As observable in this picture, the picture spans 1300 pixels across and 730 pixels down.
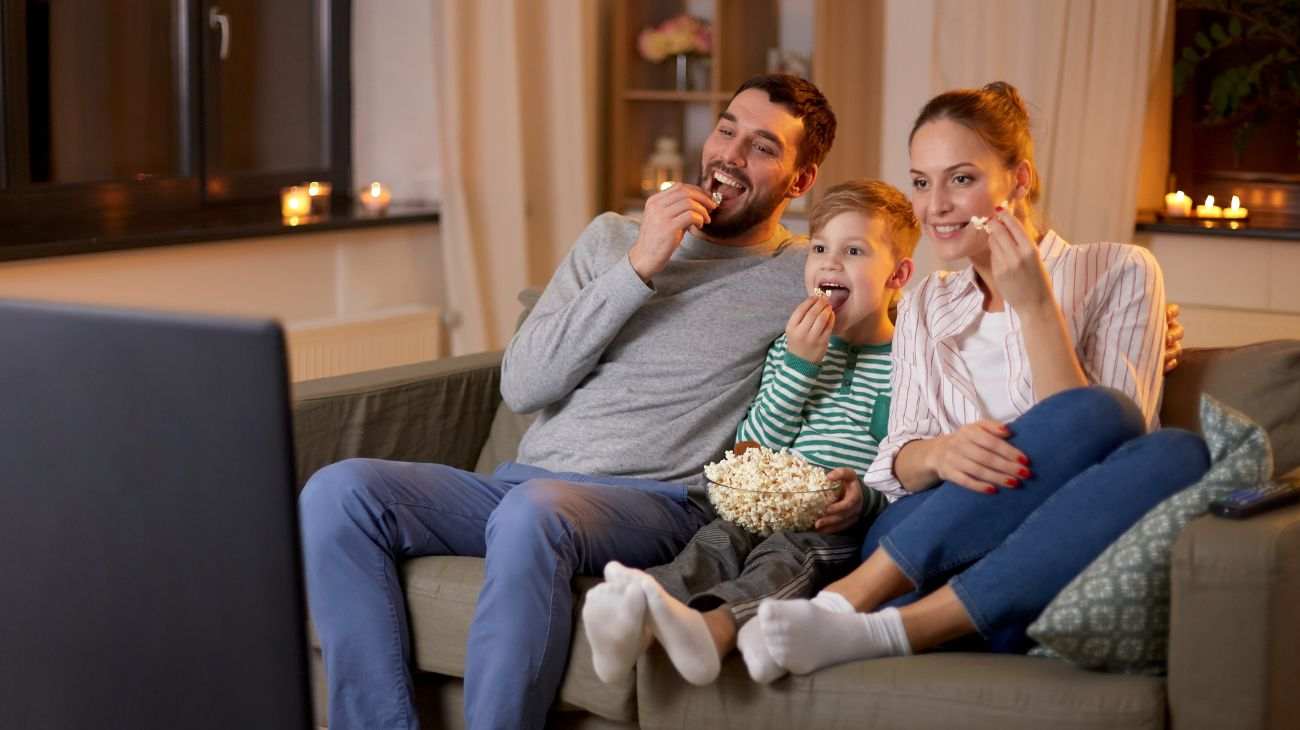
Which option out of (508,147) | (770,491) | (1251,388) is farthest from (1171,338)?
(508,147)

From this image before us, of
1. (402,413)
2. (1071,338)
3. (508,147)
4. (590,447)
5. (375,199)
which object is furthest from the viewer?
(508,147)

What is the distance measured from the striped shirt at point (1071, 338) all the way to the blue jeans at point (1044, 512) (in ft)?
0.47

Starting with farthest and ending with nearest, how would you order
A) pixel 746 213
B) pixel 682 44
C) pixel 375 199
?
pixel 682 44
pixel 375 199
pixel 746 213

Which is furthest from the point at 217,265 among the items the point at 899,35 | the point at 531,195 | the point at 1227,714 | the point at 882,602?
the point at 1227,714

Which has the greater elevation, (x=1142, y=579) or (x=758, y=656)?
(x=1142, y=579)

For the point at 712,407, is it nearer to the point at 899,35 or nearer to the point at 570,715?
the point at 570,715

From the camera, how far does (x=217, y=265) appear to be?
149 inches

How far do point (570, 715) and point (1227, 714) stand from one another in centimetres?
84

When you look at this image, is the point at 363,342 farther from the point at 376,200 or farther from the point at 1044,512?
the point at 1044,512

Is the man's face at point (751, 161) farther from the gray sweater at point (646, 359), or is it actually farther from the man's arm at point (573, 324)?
the man's arm at point (573, 324)

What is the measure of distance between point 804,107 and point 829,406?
0.52 metres

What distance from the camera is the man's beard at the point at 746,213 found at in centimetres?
255

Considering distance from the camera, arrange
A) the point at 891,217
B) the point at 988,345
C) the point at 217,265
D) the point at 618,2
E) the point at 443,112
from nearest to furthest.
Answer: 1. the point at 988,345
2. the point at 891,217
3. the point at 217,265
4. the point at 443,112
5. the point at 618,2

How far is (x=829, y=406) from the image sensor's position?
2383 millimetres
